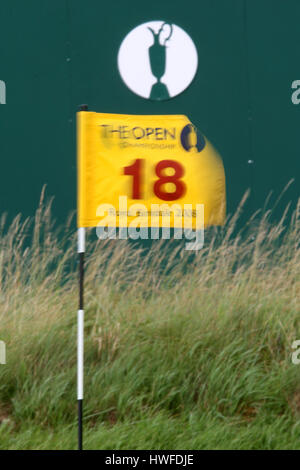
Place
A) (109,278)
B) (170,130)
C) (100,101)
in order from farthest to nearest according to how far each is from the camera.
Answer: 1. (100,101)
2. (109,278)
3. (170,130)

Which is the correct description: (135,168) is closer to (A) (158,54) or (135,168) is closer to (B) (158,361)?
(B) (158,361)

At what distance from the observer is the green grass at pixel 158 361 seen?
14.4 ft

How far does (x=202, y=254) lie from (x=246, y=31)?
2529 millimetres

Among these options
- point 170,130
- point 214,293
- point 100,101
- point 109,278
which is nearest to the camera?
point 170,130

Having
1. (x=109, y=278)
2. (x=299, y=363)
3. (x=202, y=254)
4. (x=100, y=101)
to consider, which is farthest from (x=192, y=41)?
(x=299, y=363)

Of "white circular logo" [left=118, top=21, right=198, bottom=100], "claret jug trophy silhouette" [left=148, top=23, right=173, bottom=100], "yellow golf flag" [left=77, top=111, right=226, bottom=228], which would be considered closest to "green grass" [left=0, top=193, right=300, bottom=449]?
"yellow golf flag" [left=77, top=111, right=226, bottom=228]

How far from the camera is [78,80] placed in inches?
271

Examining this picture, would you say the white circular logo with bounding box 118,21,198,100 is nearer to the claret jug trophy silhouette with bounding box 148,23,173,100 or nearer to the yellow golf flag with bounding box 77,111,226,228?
the claret jug trophy silhouette with bounding box 148,23,173,100

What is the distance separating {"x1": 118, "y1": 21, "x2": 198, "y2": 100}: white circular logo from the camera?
22.2 feet

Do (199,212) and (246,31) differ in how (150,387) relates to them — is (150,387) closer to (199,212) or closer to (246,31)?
(199,212)

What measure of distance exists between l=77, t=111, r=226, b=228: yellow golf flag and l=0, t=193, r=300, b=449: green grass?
101cm

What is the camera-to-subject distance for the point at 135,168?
15.4 ft

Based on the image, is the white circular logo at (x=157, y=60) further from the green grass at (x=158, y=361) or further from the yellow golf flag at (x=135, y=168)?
the yellow golf flag at (x=135, y=168)

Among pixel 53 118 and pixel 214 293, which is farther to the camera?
pixel 53 118
